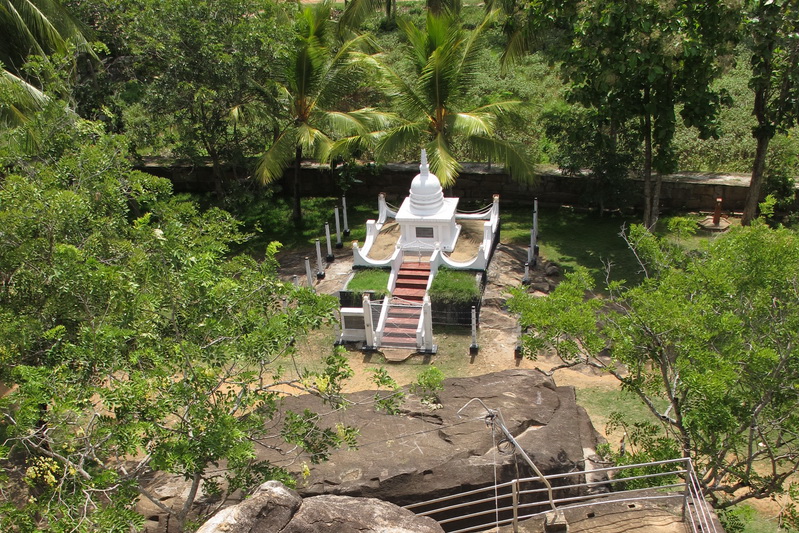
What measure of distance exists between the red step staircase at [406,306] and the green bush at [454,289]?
480mm

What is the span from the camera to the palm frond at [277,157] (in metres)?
21.1

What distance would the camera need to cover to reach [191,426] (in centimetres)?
889

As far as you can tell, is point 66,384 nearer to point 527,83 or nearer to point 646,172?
point 646,172

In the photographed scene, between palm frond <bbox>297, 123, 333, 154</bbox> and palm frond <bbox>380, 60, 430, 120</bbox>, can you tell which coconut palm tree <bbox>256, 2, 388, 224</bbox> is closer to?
palm frond <bbox>297, 123, 333, 154</bbox>

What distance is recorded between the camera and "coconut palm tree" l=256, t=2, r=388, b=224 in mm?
21391

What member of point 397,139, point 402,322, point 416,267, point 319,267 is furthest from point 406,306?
point 397,139

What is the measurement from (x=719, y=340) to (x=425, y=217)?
34.2ft

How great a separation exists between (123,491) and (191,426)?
1029mm

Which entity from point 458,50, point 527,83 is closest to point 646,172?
point 458,50

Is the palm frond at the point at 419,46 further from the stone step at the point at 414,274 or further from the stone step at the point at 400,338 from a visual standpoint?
the stone step at the point at 400,338

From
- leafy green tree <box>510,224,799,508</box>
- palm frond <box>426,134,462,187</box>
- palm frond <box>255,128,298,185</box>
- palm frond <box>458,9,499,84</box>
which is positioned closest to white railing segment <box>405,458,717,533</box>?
leafy green tree <box>510,224,799,508</box>

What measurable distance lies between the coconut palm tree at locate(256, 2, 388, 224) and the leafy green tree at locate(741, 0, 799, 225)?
10104mm

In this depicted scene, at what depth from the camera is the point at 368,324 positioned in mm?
17641

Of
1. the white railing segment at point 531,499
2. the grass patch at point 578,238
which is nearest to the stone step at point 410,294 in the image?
the grass patch at point 578,238
